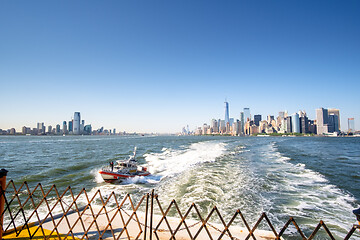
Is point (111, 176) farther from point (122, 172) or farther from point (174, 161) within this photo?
point (174, 161)

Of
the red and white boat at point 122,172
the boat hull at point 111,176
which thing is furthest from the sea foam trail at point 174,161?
the boat hull at point 111,176

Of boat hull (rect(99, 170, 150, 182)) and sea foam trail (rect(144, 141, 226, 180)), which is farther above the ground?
boat hull (rect(99, 170, 150, 182))

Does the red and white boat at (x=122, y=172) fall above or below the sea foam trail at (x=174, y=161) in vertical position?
above

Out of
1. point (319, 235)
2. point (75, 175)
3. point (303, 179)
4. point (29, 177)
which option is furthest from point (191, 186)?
point (29, 177)

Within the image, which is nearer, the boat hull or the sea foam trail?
the boat hull

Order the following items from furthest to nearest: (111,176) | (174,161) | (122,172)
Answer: (174,161)
(122,172)
(111,176)

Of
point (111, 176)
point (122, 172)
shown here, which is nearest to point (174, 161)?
point (122, 172)

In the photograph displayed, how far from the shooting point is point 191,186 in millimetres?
18234

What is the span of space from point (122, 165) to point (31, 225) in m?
16.5

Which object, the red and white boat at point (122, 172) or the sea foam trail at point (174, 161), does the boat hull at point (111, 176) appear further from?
the sea foam trail at point (174, 161)

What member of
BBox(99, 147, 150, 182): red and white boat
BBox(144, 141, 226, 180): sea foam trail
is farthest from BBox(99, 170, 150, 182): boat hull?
BBox(144, 141, 226, 180): sea foam trail

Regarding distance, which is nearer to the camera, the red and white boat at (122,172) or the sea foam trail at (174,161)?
the red and white boat at (122,172)

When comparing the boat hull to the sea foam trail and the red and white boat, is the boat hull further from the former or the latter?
the sea foam trail

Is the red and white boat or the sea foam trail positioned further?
the sea foam trail
